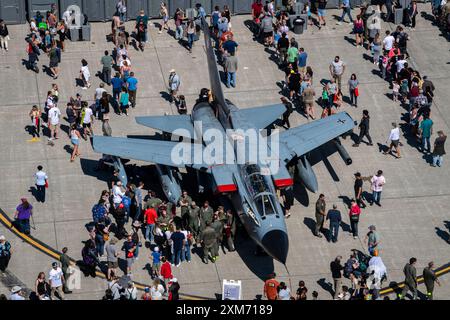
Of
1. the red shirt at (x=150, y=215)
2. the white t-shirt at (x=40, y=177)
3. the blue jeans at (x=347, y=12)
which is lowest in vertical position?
the red shirt at (x=150, y=215)

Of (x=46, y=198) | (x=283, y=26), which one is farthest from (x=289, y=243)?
(x=283, y=26)

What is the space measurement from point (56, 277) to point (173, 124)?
31.2 feet

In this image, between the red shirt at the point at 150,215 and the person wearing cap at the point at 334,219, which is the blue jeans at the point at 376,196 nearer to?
the person wearing cap at the point at 334,219

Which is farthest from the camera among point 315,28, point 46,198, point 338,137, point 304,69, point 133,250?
point 315,28

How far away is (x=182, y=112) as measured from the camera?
48.9m

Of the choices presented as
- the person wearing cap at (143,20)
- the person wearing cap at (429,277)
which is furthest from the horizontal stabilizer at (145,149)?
the person wearing cap at (143,20)

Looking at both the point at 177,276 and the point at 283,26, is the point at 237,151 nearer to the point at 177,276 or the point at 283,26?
the point at 177,276

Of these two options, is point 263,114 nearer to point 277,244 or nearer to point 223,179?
point 223,179

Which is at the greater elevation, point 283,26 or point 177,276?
point 283,26

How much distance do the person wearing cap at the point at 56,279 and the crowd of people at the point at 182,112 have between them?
0.11 ft

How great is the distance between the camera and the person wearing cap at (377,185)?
43531 mm

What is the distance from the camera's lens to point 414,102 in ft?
159

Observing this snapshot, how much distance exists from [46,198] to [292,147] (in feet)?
30.1
